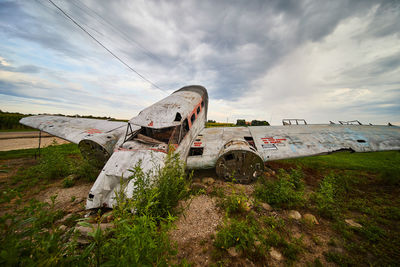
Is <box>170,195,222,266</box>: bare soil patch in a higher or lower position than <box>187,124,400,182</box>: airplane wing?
lower

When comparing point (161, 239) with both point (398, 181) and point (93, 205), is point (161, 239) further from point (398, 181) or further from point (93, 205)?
point (398, 181)

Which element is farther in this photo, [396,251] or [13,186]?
[13,186]

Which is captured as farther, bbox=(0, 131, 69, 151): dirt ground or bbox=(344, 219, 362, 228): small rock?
bbox=(0, 131, 69, 151): dirt ground

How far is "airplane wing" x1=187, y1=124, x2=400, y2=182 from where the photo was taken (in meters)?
5.08

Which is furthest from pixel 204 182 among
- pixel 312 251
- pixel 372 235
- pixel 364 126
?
pixel 364 126

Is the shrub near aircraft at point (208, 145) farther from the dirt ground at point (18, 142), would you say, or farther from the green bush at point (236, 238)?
the dirt ground at point (18, 142)

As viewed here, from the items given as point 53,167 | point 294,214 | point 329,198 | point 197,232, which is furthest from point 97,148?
point 329,198

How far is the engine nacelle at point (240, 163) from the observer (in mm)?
4875

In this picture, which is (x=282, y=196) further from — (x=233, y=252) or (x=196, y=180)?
(x=196, y=180)

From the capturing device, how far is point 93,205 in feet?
11.1

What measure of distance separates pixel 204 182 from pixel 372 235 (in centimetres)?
467

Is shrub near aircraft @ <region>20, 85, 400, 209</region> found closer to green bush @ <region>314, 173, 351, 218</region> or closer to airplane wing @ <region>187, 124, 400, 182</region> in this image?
airplane wing @ <region>187, 124, 400, 182</region>

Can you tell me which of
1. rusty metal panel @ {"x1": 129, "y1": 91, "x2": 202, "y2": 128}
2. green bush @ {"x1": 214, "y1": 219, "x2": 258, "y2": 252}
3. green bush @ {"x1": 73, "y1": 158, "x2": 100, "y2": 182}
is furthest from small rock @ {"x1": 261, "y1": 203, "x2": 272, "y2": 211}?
green bush @ {"x1": 73, "y1": 158, "x2": 100, "y2": 182}

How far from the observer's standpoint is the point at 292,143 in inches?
234
